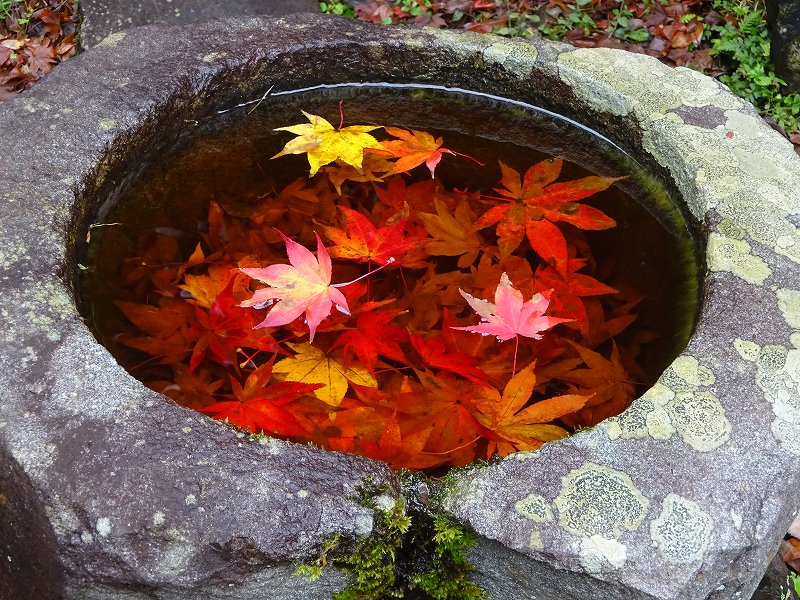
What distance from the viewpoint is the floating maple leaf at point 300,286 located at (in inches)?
79.4

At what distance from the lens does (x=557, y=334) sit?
240 centimetres

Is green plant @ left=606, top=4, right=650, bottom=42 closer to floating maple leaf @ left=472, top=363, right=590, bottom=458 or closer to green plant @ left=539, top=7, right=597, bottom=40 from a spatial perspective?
green plant @ left=539, top=7, right=597, bottom=40

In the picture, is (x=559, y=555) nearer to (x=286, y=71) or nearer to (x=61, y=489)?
(x=61, y=489)

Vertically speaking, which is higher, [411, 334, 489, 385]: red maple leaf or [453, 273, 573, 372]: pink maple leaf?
[453, 273, 573, 372]: pink maple leaf

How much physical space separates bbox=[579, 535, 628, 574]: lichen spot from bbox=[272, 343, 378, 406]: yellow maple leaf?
0.84 metres

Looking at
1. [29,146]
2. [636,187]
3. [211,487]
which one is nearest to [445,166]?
[636,187]

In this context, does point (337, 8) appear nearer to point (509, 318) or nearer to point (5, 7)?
point (5, 7)

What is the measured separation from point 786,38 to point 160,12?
313cm

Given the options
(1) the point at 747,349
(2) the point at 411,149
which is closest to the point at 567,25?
(2) the point at 411,149

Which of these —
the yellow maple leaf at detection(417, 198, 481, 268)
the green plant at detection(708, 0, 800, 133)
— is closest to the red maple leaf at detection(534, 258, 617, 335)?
the yellow maple leaf at detection(417, 198, 481, 268)

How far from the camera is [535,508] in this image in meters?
1.61

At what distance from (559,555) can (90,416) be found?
1.14 metres

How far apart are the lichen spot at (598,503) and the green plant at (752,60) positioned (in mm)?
2609

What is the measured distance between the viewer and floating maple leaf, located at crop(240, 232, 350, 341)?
2.02 metres
